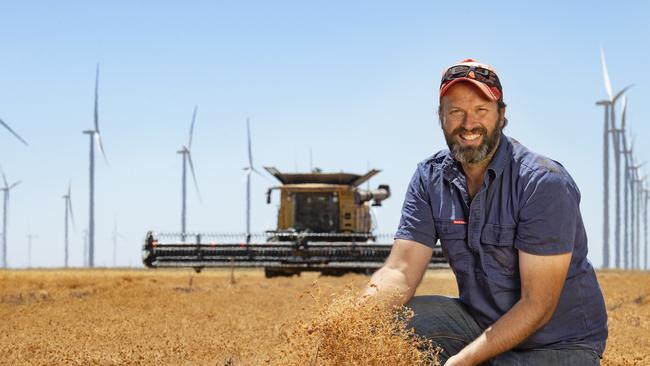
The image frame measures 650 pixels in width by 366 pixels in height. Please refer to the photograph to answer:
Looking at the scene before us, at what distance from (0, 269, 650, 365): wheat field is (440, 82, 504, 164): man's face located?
78cm

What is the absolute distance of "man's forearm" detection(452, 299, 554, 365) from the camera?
362cm

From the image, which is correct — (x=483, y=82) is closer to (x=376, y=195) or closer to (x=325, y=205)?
(x=325, y=205)

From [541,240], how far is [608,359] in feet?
9.89

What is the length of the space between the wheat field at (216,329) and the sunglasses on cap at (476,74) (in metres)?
1.02

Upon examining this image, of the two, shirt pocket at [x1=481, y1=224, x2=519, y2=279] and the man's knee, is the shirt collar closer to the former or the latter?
shirt pocket at [x1=481, y1=224, x2=519, y2=279]

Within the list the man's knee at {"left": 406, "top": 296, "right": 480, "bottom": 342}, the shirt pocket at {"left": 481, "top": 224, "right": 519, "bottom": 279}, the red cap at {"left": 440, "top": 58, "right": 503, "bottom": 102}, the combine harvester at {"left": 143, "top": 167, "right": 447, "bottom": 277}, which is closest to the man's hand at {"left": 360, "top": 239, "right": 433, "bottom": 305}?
the man's knee at {"left": 406, "top": 296, "right": 480, "bottom": 342}

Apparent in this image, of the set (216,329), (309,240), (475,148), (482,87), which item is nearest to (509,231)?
(475,148)

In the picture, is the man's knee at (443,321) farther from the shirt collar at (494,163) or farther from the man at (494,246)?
the shirt collar at (494,163)

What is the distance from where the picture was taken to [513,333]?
3.64m

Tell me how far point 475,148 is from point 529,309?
2.36 feet

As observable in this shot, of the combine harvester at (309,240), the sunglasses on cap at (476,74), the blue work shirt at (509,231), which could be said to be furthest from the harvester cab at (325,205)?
the sunglasses on cap at (476,74)

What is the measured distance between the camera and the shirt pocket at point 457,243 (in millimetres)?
3908

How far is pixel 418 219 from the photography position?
4008 mm

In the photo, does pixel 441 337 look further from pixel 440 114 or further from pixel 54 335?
pixel 54 335
